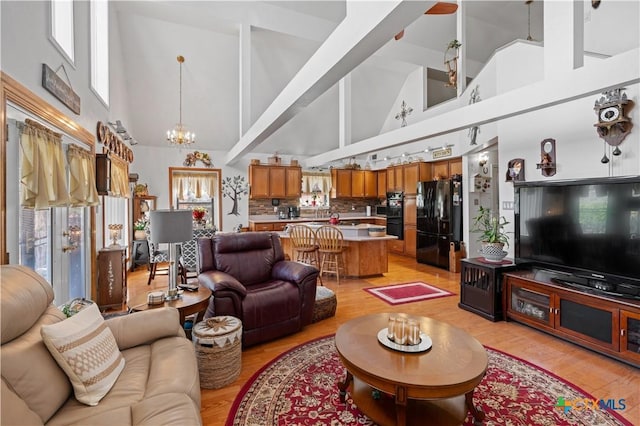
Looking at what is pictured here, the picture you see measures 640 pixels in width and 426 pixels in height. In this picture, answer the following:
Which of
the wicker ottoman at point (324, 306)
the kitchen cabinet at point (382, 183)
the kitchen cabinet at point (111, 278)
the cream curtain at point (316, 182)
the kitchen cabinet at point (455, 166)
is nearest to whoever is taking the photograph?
the wicker ottoman at point (324, 306)

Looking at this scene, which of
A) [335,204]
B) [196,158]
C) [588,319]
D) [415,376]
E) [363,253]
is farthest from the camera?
[335,204]

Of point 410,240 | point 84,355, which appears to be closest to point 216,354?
point 84,355

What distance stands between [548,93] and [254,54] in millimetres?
5344

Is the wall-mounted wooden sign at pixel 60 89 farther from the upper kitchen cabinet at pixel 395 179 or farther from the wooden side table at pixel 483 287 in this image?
the upper kitchen cabinet at pixel 395 179

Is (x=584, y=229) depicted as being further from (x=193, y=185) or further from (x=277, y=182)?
(x=193, y=185)

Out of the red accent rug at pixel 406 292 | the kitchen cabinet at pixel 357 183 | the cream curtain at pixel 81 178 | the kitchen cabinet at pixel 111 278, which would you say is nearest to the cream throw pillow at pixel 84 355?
the cream curtain at pixel 81 178

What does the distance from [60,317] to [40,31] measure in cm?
206

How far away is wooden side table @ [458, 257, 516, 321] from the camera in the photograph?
11.1 ft

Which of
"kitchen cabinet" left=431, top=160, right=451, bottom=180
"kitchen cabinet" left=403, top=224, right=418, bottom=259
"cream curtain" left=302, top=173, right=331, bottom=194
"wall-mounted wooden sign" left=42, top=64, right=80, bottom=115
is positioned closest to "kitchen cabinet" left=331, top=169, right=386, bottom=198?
"cream curtain" left=302, top=173, right=331, bottom=194

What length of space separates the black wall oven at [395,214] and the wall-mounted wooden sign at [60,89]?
6.26 meters

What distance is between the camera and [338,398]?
208 centimetres

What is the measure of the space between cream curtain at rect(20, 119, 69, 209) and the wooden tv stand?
4279 mm

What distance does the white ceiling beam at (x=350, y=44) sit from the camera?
1608mm

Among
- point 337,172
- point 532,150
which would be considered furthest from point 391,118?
point 532,150
